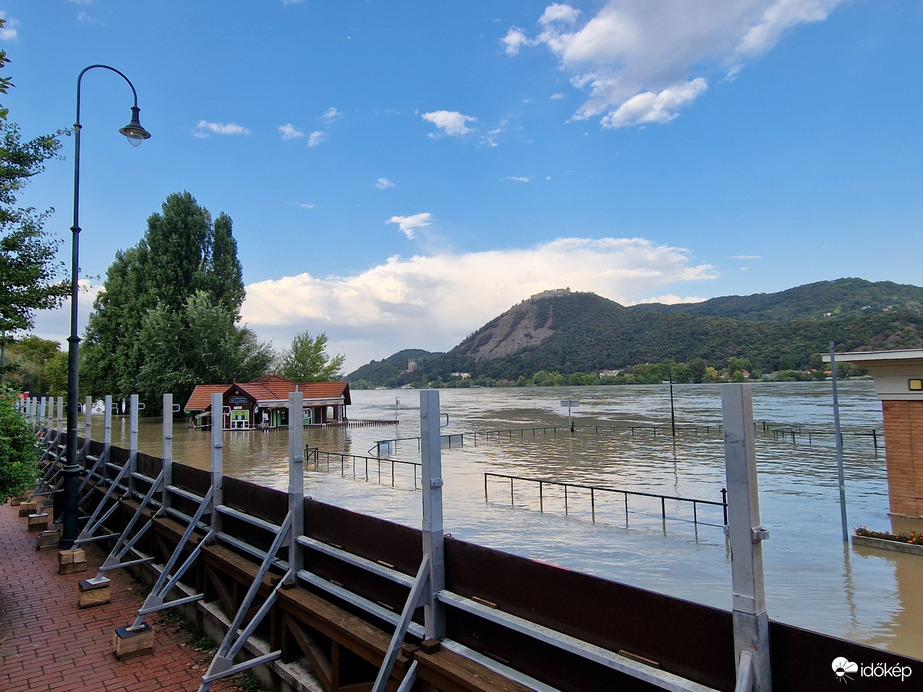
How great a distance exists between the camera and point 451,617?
15.5ft

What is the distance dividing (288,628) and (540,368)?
188m

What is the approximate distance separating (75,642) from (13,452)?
130 inches

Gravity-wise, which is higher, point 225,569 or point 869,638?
point 225,569

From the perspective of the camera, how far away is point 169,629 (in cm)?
862

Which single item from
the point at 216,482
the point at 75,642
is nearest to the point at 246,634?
the point at 216,482

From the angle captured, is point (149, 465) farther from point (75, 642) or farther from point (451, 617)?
point (451, 617)

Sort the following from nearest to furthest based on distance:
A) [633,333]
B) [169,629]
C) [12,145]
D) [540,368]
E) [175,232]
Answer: [169,629]
[12,145]
[175,232]
[633,333]
[540,368]

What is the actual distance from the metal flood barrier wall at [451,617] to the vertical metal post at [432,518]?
0.07 ft

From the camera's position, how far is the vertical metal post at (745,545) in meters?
2.77

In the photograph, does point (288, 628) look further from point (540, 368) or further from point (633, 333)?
point (540, 368)

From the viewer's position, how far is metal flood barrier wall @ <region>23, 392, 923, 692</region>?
10.0 feet

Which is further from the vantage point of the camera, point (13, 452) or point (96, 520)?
point (96, 520)

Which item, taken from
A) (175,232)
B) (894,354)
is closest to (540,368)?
(175,232)

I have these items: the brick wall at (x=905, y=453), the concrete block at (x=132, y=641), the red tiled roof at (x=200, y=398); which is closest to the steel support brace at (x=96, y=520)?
the concrete block at (x=132, y=641)
